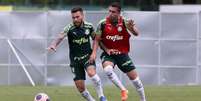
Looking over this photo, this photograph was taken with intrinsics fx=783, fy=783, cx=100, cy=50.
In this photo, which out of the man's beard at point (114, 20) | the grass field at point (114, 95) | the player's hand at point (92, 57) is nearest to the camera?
the player's hand at point (92, 57)

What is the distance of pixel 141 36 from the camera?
29.9 metres

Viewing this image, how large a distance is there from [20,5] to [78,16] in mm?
37663

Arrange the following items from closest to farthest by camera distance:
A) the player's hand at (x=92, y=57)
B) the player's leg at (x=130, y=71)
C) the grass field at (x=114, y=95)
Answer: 1. the player's hand at (x=92, y=57)
2. the player's leg at (x=130, y=71)
3. the grass field at (x=114, y=95)

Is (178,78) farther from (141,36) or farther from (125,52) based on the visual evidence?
(125,52)

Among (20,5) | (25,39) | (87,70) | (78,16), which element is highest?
(78,16)

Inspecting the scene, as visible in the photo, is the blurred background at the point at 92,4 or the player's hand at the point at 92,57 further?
the blurred background at the point at 92,4

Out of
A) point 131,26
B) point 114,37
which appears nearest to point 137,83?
point 114,37

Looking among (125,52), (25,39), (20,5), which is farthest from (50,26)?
(20,5)

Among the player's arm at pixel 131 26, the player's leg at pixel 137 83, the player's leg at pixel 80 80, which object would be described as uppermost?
the player's arm at pixel 131 26

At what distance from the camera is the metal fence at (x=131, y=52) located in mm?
29688

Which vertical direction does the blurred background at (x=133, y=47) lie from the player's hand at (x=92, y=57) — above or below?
below

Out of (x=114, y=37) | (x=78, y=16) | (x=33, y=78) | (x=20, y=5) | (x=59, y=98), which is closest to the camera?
(x=78, y=16)

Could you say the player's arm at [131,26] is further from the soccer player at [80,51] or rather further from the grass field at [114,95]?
the grass field at [114,95]

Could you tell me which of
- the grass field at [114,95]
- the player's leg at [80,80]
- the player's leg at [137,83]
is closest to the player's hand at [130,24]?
the player's leg at [137,83]
